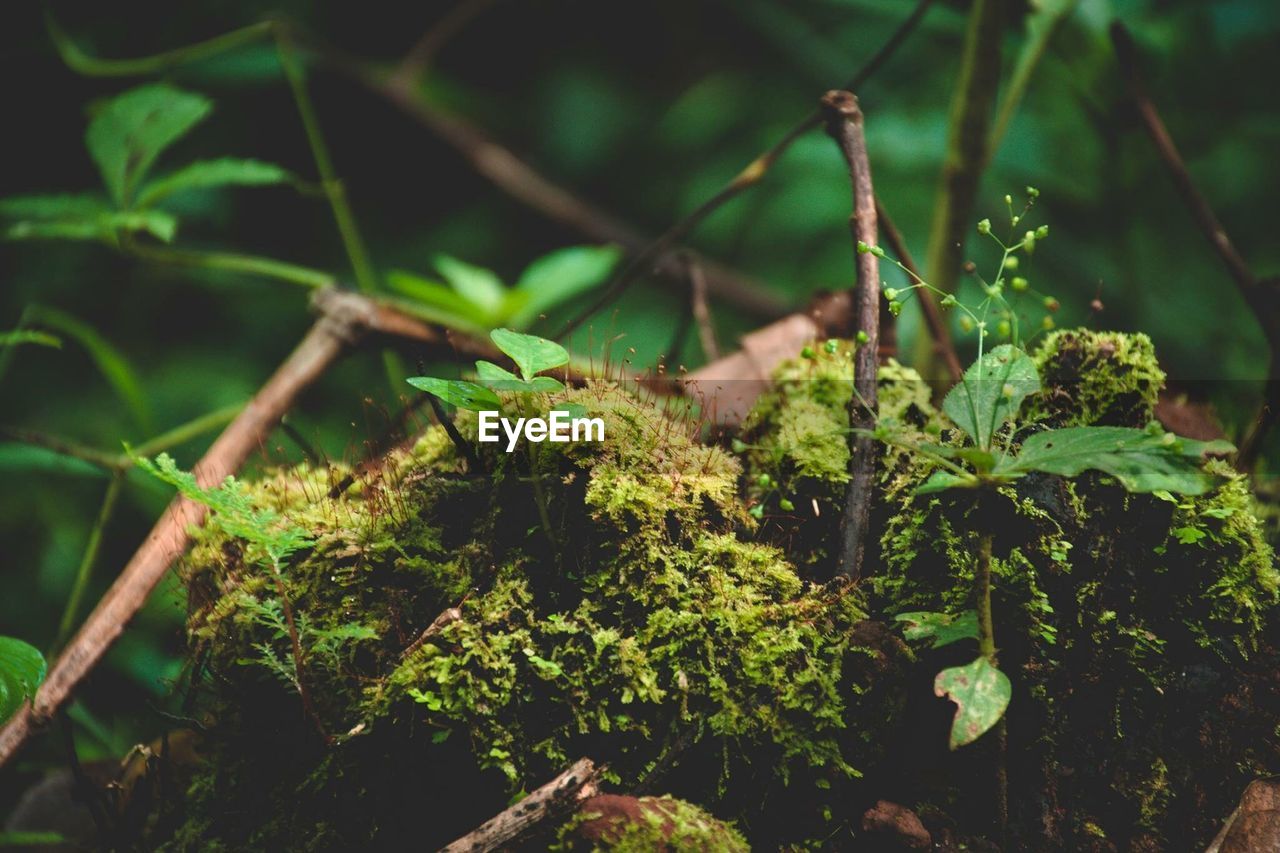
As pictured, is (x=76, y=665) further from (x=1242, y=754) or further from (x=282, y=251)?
(x=282, y=251)

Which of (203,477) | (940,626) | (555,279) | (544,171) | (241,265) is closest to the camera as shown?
(940,626)

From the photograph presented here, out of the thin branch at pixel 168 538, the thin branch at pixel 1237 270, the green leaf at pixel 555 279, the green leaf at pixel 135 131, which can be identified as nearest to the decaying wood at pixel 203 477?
the thin branch at pixel 168 538

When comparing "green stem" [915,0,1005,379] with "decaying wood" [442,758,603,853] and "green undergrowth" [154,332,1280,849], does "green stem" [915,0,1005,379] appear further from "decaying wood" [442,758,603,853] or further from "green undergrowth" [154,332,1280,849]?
"decaying wood" [442,758,603,853]

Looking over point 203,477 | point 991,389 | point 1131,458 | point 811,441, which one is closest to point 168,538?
point 203,477

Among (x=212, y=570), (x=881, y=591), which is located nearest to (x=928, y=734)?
(x=881, y=591)

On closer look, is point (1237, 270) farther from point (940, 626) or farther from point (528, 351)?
point (528, 351)

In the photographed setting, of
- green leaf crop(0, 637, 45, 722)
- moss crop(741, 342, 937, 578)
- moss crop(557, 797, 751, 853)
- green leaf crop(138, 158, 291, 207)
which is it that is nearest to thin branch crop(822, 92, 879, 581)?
moss crop(741, 342, 937, 578)
